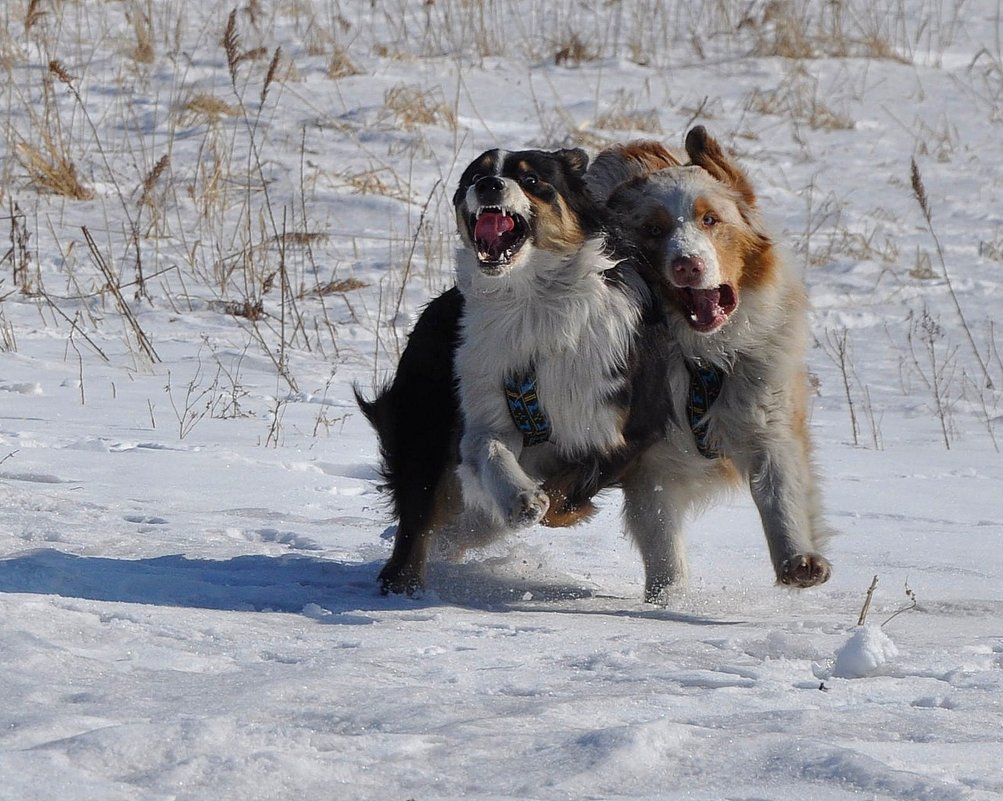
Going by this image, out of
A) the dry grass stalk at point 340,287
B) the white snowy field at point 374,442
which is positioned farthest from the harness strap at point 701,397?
the dry grass stalk at point 340,287

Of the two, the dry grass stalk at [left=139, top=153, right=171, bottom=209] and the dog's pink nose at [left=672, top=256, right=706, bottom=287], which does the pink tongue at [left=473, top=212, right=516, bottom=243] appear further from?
the dry grass stalk at [left=139, top=153, right=171, bottom=209]

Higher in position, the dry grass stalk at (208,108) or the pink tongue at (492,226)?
the pink tongue at (492,226)

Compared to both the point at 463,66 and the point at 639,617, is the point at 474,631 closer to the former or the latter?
the point at 639,617

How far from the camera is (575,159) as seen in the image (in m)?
4.18

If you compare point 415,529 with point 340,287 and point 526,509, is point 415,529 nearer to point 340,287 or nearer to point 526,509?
point 526,509

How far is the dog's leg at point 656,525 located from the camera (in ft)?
Result: 13.8

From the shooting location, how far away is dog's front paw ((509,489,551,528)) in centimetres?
360

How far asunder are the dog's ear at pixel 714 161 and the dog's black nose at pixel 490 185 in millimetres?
746

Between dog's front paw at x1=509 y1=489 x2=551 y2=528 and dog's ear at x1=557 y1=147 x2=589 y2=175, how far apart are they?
39.6 inches

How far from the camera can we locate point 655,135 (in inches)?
421

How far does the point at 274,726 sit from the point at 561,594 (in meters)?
1.81

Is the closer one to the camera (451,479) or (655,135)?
(451,479)

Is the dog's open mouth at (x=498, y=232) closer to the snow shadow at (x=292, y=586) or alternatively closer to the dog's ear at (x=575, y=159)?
the dog's ear at (x=575, y=159)

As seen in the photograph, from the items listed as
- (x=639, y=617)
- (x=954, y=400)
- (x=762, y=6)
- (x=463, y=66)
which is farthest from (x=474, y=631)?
(x=762, y=6)
